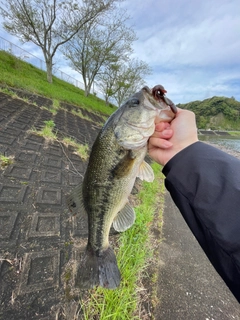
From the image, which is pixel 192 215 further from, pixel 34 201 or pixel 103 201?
pixel 34 201

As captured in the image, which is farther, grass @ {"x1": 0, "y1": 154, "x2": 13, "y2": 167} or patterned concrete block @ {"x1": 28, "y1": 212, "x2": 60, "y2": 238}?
grass @ {"x1": 0, "y1": 154, "x2": 13, "y2": 167}

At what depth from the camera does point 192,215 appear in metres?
1.20

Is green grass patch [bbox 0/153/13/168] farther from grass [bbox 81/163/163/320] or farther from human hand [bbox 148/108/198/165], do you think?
human hand [bbox 148/108/198/165]

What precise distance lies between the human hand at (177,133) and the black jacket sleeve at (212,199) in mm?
141

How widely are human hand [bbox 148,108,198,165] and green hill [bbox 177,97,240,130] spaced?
72.2 metres

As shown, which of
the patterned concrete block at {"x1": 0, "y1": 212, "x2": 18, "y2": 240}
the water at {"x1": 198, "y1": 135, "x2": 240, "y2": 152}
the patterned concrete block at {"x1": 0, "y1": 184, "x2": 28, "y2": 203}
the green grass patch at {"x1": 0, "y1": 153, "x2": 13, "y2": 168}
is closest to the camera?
the patterned concrete block at {"x1": 0, "y1": 212, "x2": 18, "y2": 240}

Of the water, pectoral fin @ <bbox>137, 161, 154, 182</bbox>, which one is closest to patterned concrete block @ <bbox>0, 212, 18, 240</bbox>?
pectoral fin @ <bbox>137, 161, 154, 182</bbox>

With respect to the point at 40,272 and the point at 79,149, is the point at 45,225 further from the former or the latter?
the point at 79,149

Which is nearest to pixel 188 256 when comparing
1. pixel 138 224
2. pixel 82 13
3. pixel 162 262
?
pixel 162 262

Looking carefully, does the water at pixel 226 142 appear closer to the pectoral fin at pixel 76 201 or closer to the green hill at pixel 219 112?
the green hill at pixel 219 112

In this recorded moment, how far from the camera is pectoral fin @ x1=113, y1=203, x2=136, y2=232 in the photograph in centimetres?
164

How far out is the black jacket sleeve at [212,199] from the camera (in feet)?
3.36

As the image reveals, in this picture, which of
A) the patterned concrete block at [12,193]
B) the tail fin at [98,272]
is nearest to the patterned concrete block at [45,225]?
the patterned concrete block at [12,193]

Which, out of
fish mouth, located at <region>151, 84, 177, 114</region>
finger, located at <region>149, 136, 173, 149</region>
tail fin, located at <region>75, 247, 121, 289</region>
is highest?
fish mouth, located at <region>151, 84, 177, 114</region>
